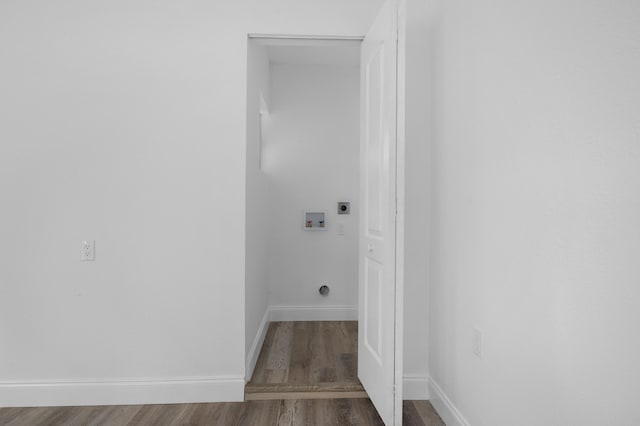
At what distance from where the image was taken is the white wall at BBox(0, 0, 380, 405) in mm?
2396

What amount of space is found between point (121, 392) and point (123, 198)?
1.16 m

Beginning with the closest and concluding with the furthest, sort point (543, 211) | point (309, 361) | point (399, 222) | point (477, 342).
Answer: point (543, 211) → point (477, 342) → point (399, 222) → point (309, 361)

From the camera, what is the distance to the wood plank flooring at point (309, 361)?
249 cm

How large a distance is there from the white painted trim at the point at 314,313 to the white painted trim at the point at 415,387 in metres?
1.63

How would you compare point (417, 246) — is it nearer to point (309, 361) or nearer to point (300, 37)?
point (309, 361)

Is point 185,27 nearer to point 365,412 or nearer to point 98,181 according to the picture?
point 98,181

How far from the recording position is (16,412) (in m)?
2.29

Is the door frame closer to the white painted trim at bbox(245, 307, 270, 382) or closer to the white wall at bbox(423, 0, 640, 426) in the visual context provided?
the white wall at bbox(423, 0, 640, 426)

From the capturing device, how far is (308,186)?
4094 mm

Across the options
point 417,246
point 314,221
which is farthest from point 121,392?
point 314,221

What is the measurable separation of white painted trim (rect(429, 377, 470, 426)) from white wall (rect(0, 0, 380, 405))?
3.78ft

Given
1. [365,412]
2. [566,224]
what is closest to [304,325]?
[365,412]

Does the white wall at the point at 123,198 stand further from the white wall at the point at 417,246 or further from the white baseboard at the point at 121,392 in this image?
the white wall at the point at 417,246

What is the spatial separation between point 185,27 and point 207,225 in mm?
1216
